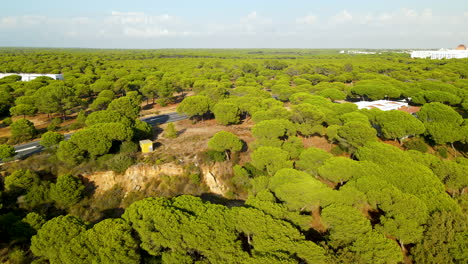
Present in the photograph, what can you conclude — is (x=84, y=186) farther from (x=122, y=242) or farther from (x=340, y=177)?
(x=340, y=177)

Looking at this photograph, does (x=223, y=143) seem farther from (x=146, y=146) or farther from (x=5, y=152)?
(x=5, y=152)

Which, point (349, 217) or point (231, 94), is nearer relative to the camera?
point (349, 217)

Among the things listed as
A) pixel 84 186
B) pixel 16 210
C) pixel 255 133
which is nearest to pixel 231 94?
pixel 255 133

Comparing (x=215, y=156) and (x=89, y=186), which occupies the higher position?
(x=215, y=156)

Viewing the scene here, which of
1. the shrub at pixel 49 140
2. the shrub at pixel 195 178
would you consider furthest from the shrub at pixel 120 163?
the shrub at pixel 49 140

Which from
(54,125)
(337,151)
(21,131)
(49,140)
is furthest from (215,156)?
(54,125)

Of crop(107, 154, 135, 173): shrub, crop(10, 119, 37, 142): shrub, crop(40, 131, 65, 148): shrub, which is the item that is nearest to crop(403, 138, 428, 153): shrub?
crop(107, 154, 135, 173): shrub

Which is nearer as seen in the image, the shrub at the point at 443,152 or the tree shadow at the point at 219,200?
the tree shadow at the point at 219,200

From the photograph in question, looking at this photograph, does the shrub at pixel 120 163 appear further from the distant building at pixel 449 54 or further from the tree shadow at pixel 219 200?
the distant building at pixel 449 54

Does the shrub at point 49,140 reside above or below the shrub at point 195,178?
above
